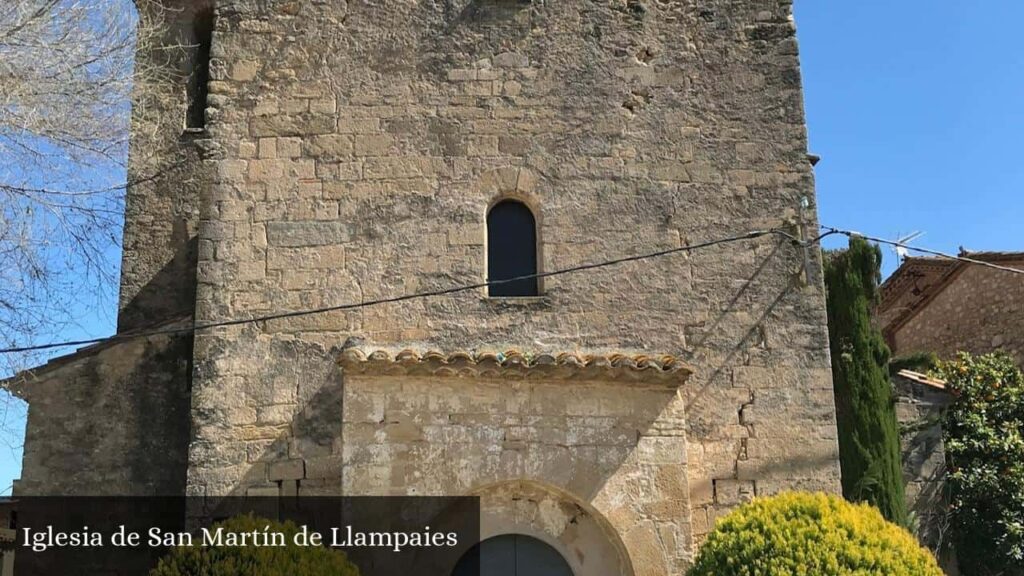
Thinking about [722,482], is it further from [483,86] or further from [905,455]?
[905,455]

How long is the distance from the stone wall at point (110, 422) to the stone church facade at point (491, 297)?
0.8 inches

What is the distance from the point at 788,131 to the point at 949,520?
5845 mm

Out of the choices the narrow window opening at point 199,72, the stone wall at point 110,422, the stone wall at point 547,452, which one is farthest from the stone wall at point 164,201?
the stone wall at point 547,452

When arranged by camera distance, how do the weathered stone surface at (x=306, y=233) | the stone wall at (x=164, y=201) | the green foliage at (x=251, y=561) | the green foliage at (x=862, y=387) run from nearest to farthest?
the green foliage at (x=251, y=561), the weathered stone surface at (x=306, y=233), the green foliage at (x=862, y=387), the stone wall at (x=164, y=201)

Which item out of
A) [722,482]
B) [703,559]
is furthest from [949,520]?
[703,559]

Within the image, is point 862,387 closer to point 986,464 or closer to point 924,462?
point 924,462

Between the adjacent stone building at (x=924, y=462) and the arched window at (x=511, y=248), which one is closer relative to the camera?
the arched window at (x=511, y=248)

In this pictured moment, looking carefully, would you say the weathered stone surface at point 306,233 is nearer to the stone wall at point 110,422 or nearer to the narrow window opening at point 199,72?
the stone wall at point 110,422

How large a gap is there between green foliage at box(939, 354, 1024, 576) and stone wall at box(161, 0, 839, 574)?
15.8ft

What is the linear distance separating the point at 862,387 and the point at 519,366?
203 inches

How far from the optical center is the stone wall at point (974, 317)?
51.4 feet

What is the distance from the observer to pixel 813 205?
891cm

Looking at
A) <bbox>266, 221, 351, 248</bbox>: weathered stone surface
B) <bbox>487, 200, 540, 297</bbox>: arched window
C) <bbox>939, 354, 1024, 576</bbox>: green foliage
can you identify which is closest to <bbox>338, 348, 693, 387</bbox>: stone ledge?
<bbox>487, 200, 540, 297</bbox>: arched window

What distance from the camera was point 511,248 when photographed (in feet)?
28.9
